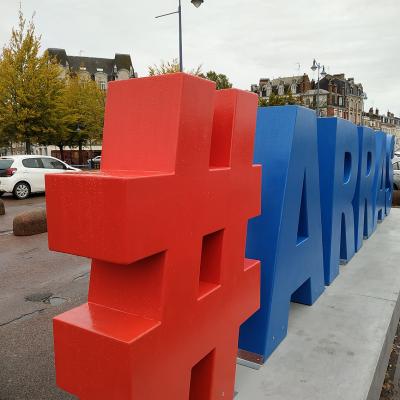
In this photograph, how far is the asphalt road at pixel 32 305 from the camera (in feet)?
10.3

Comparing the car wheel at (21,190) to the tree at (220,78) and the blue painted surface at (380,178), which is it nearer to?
the blue painted surface at (380,178)

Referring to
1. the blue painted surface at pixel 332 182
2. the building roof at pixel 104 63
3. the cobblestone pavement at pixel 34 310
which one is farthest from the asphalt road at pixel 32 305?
the building roof at pixel 104 63

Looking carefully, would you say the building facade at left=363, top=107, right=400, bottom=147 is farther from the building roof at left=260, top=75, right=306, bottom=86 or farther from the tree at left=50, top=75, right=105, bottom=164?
the tree at left=50, top=75, right=105, bottom=164

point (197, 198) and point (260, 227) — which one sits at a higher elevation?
point (197, 198)

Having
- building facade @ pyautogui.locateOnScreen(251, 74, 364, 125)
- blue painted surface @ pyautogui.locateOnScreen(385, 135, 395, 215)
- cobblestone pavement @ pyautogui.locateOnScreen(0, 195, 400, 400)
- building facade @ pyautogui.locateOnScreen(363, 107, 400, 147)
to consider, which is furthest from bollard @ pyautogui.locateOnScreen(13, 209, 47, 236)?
building facade @ pyautogui.locateOnScreen(363, 107, 400, 147)

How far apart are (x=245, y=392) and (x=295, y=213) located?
1537 millimetres

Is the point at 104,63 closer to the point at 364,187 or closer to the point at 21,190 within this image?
the point at 21,190

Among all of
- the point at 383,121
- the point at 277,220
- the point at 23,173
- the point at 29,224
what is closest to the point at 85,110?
the point at 23,173

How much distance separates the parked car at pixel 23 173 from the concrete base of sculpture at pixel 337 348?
11618 mm

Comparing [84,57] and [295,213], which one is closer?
[295,213]

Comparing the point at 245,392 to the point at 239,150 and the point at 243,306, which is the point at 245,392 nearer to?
the point at 243,306

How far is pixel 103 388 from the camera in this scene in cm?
182

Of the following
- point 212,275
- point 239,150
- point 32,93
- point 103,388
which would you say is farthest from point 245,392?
point 32,93

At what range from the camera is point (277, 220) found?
3.21 metres
